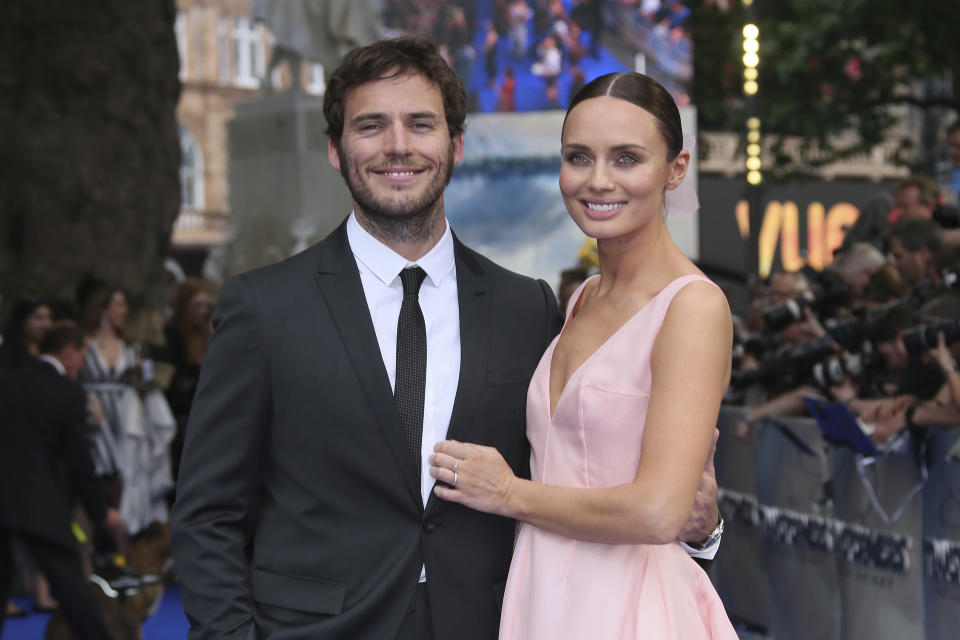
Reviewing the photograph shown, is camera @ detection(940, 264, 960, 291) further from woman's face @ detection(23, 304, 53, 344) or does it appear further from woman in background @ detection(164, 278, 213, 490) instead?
woman in background @ detection(164, 278, 213, 490)

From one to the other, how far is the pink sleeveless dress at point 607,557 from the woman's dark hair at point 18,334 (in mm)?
5335

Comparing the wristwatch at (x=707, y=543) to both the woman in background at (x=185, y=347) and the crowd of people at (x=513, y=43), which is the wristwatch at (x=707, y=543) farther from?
the crowd of people at (x=513, y=43)

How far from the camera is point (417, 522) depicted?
8.53ft

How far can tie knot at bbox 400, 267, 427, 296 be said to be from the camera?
2.73 metres

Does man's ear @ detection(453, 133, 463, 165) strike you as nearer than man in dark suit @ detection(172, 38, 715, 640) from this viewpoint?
No

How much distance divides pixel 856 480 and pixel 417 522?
11.2 feet

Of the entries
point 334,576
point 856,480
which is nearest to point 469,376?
point 334,576

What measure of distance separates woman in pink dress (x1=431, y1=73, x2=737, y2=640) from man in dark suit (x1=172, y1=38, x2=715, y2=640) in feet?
0.34

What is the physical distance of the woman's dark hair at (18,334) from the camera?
771 centimetres

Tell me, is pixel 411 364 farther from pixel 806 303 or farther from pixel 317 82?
pixel 317 82

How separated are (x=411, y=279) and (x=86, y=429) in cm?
434

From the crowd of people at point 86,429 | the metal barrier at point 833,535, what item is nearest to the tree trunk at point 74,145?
the crowd of people at point 86,429

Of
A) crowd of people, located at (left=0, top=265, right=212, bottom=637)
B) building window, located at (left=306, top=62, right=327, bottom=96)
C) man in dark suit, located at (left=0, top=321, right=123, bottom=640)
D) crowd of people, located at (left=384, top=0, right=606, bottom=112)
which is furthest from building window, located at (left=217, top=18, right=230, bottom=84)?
man in dark suit, located at (left=0, top=321, right=123, bottom=640)

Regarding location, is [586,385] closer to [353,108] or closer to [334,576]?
[334,576]
